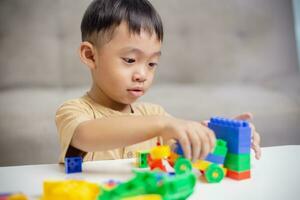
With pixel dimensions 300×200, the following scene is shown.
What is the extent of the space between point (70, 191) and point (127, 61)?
0.38 m

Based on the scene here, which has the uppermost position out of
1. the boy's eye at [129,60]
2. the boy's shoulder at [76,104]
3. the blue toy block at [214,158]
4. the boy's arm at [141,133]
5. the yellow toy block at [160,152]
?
the boy's eye at [129,60]

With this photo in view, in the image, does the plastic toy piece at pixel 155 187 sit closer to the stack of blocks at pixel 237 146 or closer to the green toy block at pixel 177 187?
the green toy block at pixel 177 187

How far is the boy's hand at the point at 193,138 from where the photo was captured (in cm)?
42

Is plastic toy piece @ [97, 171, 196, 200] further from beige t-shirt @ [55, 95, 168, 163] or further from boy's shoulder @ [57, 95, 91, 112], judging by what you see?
boy's shoulder @ [57, 95, 91, 112]

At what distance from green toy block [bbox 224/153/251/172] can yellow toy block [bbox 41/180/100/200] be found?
18cm

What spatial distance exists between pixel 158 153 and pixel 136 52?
0.26 m

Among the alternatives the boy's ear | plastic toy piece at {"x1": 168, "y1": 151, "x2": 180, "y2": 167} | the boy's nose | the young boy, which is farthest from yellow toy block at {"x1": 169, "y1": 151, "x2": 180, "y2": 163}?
the boy's ear

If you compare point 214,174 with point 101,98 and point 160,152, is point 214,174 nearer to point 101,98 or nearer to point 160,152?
point 160,152

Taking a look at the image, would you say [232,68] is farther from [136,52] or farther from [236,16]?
[136,52]

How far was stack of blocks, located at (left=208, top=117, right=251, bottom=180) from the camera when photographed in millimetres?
453

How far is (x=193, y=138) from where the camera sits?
42 cm

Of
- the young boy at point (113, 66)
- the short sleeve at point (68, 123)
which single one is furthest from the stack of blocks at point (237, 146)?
the short sleeve at point (68, 123)

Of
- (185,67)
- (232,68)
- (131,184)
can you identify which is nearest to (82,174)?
(131,184)

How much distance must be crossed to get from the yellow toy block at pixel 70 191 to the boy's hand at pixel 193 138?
11cm
